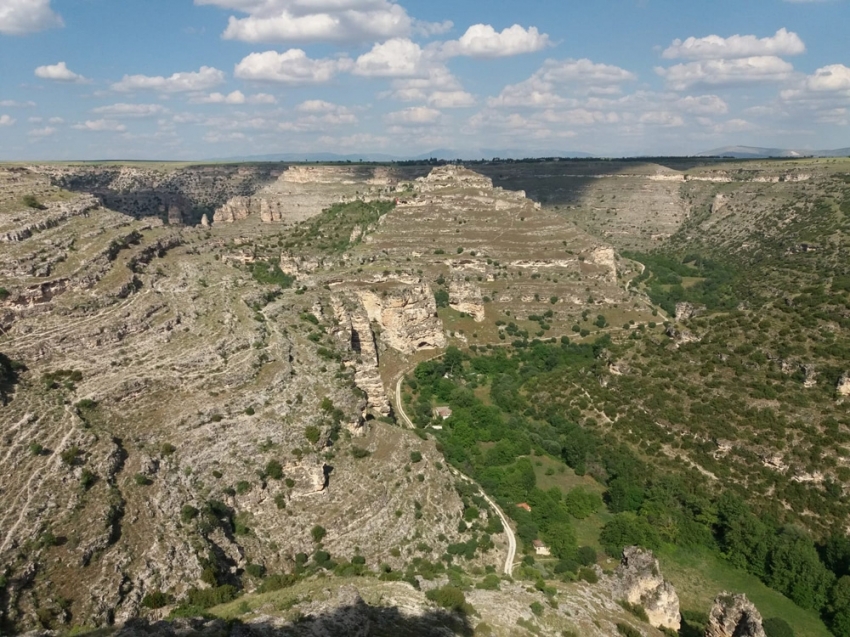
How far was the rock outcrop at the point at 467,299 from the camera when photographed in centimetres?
7706

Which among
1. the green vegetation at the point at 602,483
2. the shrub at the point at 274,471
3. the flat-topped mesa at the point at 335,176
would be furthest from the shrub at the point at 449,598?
the flat-topped mesa at the point at 335,176

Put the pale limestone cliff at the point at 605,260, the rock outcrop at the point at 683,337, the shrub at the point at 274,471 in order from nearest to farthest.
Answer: the shrub at the point at 274,471
the rock outcrop at the point at 683,337
the pale limestone cliff at the point at 605,260

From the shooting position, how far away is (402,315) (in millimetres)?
68000

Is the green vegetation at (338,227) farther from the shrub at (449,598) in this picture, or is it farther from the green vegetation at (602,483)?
the shrub at (449,598)

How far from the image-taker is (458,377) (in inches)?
2591

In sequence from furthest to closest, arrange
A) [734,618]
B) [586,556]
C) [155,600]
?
[586,556] < [734,618] < [155,600]

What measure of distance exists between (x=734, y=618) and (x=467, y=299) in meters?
51.8

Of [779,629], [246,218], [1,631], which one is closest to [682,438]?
[779,629]

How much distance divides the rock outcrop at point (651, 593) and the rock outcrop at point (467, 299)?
155 feet

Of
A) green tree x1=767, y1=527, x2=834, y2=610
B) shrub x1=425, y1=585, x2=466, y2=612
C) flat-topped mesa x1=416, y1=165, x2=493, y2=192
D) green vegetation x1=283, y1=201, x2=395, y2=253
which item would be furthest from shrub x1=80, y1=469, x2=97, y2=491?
flat-topped mesa x1=416, y1=165, x2=493, y2=192

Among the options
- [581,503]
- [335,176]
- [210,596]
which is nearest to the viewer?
[210,596]

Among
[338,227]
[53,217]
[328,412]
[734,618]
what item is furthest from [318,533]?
[338,227]

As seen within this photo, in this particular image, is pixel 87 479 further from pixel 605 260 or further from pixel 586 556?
pixel 605 260

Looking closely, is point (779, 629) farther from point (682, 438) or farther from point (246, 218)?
point (246, 218)
